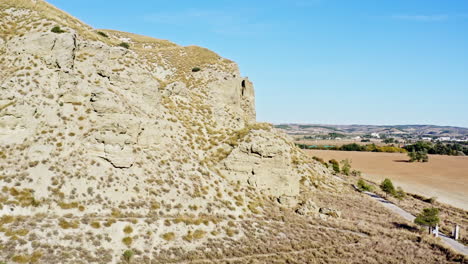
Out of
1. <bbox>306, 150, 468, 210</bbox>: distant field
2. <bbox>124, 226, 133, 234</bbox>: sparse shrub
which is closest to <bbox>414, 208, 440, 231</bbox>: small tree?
<bbox>124, 226, 133, 234</bbox>: sparse shrub

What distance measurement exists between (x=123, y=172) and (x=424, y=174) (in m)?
106

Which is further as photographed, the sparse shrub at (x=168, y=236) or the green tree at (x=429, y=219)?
the green tree at (x=429, y=219)

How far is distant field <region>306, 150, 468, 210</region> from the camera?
243ft

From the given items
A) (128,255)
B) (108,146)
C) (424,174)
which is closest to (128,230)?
(128,255)

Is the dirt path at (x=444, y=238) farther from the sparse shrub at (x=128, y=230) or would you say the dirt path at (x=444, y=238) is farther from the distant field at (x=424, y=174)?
the sparse shrub at (x=128, y=230)

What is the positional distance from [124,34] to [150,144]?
43160 mm

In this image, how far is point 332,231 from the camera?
102ft

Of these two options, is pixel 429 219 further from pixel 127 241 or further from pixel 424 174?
pixel 424 174

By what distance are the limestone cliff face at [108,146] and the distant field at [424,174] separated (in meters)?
50.2

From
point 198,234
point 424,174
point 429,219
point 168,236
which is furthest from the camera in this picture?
point 424,174

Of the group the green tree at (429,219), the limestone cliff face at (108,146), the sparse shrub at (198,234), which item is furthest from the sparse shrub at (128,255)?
the green tree at (429,219)

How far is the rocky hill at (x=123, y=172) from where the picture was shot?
70.4 feet

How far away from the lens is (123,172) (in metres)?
26.5

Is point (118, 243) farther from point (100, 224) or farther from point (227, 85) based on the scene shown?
point (227, 85)
